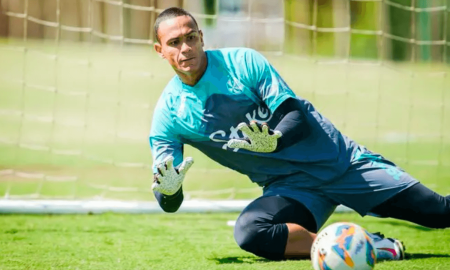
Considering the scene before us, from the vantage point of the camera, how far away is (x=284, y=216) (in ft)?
13.8

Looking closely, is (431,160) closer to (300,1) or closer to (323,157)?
(323,157)

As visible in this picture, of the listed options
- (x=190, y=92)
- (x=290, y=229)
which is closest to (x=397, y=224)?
(x=290, y=229)

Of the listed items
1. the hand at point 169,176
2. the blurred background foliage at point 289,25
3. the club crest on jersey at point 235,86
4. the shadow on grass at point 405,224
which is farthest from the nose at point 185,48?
the blurred background foliage at point 289,25

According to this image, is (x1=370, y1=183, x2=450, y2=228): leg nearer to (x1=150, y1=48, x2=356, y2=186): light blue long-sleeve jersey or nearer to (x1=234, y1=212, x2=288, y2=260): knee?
(x1=150, y1=48, x2=356, y2=186): light blue long-sleeve jersey

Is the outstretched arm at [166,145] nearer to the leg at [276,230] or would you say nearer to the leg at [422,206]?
the leg at [276,230]

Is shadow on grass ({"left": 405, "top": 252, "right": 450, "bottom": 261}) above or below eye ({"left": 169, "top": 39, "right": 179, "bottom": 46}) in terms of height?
below

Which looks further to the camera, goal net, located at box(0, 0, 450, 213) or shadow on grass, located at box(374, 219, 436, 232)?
goal net, located at box(0, 0, 450, 213)

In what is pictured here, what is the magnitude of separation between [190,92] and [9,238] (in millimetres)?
1768

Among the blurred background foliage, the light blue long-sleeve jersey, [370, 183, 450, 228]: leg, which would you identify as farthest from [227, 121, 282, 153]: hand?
the blurred background foliage

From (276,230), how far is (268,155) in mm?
471

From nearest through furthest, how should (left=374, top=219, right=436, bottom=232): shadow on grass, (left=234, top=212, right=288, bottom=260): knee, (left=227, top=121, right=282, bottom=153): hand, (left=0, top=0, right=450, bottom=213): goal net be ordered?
(left=227, top=121, right=282, bottom=153): hand, (left=234, top=212, right=288, bottom=260): knee, (left=374, top=219, right=436, bottom=232): shadow on grass, (left=0, top=0, right=450, bottom=213): goal net

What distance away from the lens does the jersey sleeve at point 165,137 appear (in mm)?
4301

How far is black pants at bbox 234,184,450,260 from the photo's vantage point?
4094 millimetres

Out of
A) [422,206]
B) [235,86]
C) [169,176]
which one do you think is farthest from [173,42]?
A: [422,206]
